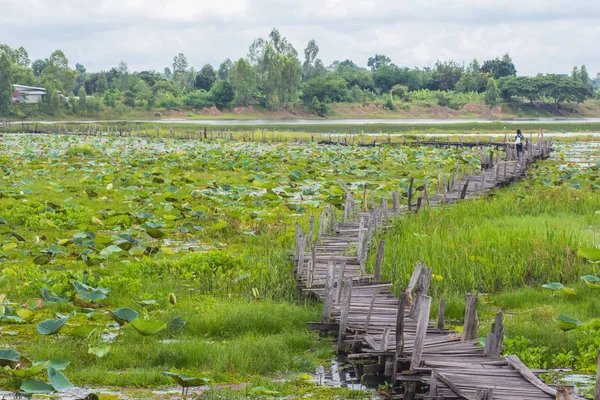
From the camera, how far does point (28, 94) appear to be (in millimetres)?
76812

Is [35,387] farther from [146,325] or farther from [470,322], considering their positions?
[470,322]

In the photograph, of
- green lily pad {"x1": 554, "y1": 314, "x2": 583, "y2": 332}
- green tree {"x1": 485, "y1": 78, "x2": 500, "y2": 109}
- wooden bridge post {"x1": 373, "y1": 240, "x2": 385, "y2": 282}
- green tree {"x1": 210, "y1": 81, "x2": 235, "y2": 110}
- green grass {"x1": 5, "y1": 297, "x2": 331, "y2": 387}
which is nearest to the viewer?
green grass {"x1": 5, "y1": 297, "x2": 331, "y2": 387}

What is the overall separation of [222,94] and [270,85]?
18.7 ft

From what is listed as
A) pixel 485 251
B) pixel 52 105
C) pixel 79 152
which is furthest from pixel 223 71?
pixel 485 251

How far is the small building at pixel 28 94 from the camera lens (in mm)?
75125

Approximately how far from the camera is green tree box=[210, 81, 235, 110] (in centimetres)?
8444

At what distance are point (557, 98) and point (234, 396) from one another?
92467 millimetres

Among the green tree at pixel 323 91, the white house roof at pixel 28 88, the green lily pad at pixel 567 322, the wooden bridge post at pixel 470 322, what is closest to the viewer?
the wooden bridge post at pixel 470 322

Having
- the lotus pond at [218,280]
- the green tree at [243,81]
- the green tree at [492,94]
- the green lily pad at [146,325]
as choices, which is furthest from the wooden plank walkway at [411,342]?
the green tree at [492,94]

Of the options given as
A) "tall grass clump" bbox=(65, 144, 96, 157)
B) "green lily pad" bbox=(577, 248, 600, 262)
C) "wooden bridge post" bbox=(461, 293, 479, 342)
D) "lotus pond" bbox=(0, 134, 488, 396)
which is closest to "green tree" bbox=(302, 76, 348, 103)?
"tall grass clump" bbox=(65, 144, 96, 157)

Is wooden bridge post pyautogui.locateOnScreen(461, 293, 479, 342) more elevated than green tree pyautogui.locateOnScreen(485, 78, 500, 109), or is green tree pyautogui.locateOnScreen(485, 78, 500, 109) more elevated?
green tree pyautogui.locateOnScreen(485, 78, 500, 109)

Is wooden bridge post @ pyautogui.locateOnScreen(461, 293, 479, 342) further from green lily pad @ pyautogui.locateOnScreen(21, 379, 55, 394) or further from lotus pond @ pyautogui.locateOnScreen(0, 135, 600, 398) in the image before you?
green lily pad @ pyautogui.locateOnScreen(21, 379, 55, 394)

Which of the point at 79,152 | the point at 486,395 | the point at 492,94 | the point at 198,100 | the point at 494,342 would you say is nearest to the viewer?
the point at 486,395

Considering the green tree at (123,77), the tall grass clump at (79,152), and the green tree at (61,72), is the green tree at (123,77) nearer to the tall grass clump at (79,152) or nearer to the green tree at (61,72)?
the green tree at (61,72)
